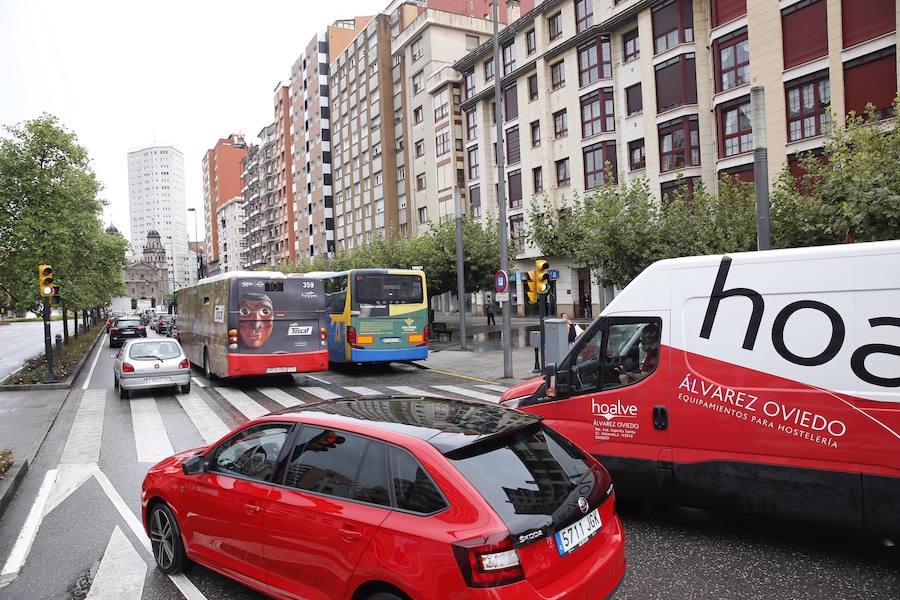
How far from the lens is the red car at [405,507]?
3.12m

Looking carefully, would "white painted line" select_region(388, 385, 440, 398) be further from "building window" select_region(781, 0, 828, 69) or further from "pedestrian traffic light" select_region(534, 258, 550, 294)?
"building window" select_region(781, 0, 828, 69)

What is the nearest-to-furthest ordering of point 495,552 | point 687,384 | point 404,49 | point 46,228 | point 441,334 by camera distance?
point 495,552 < point 687,384 < point 46,228 < point 441,334 < point 404,49

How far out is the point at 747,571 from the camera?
473cm

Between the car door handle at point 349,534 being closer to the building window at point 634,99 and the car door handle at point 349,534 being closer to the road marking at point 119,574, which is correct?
the road marking at point 119,574

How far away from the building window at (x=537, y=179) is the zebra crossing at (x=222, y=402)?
2705 cm

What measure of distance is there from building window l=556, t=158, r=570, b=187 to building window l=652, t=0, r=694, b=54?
8.43 m

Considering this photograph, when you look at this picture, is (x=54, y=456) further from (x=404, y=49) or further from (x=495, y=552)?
(x=404, y=49)

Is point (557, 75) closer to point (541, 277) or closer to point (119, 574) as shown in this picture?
point (541, 277)

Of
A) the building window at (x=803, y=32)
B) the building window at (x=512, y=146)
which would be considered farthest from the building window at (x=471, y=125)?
the building window at (x=803, y=32)

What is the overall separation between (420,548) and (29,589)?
368cm

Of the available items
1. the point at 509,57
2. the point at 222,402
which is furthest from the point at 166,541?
the point at 509,57

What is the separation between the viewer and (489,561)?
9.91ft

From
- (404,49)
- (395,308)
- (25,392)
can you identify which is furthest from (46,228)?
(404,49)

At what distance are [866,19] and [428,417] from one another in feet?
89.5
